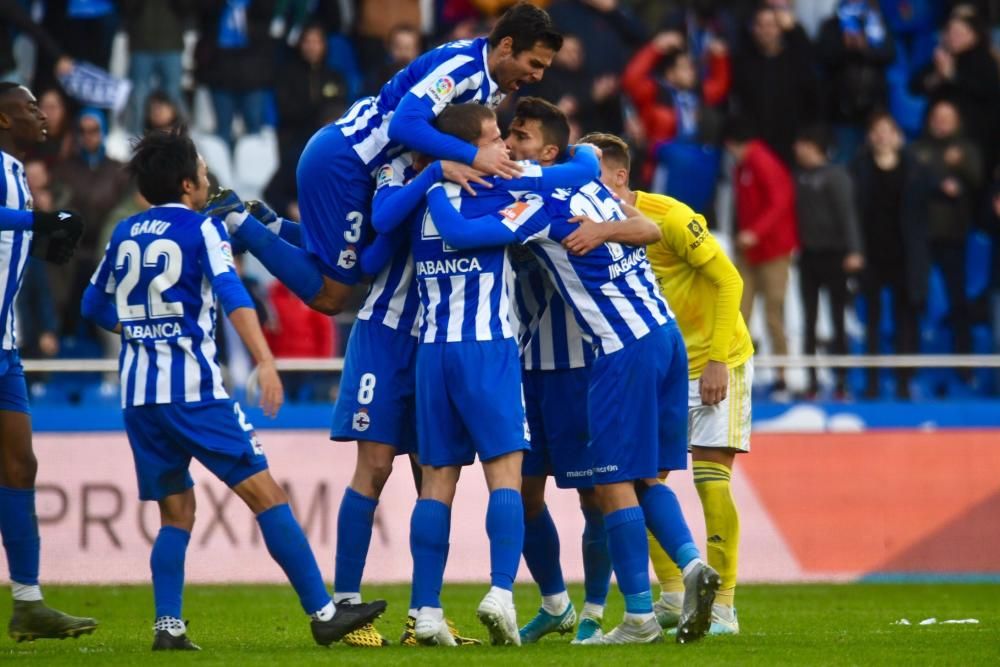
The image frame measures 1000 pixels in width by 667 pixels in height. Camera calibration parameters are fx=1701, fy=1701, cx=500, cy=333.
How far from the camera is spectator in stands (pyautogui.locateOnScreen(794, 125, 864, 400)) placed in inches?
604

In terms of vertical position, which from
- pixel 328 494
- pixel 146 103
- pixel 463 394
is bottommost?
pixel 328 494

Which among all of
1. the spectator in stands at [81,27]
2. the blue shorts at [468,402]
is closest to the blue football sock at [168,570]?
the blue shorts at [468,402]

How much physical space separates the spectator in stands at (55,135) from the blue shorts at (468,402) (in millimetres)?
8442

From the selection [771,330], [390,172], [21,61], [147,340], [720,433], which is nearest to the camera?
[147,340]

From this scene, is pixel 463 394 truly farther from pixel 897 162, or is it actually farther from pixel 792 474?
→ pixel 897 162

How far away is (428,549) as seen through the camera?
751 centimetres

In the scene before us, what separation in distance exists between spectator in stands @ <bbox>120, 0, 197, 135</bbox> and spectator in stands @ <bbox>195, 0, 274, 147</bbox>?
0.26m

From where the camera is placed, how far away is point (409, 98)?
7.84 meters

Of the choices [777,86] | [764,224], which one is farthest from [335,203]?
[777,86]

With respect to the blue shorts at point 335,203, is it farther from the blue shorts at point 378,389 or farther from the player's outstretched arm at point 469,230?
the player's outstretched arm at point 469,230

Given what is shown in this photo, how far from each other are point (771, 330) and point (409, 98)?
7.98m

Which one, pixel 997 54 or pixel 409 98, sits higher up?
pixel 997 54

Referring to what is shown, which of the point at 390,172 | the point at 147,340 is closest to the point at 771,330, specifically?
the point at 390,172

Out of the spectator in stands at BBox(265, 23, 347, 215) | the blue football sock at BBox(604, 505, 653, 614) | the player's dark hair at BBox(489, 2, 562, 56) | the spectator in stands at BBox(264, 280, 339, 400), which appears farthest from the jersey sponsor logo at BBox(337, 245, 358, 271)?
the spectator in stands at BBox(265, 23, 347, 215)
